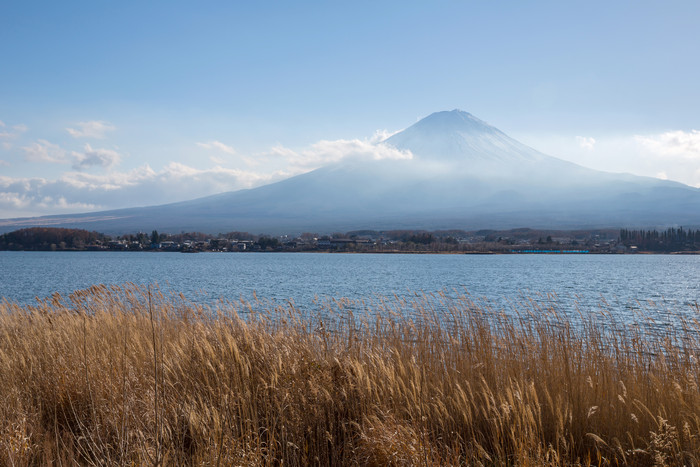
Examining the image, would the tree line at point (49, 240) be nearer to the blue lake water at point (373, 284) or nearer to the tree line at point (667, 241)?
the blue lake water at point (373, 284)

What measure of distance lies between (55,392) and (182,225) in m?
203

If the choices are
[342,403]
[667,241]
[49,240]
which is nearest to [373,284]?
[342,403]

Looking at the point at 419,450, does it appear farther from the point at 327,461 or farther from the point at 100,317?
the point at 100,317

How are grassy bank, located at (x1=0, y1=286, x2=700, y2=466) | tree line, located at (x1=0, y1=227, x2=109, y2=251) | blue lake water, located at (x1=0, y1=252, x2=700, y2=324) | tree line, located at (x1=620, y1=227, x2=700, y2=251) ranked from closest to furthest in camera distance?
grassy bank, located at (x1=0, y1=286, x2=700, y2=466), blue lake water, located at (x1=0, y1=252, x2=700, y2=324), tree line, located at (x1=620, y1=227, x2=700, y2=251), tree line, located at (x1=0, y1=227, x2=109, y2=251)

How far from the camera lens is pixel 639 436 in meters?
4.91

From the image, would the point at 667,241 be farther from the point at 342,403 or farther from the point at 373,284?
the point at 342,403

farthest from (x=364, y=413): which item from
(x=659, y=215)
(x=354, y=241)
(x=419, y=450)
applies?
(x=659, y=215)

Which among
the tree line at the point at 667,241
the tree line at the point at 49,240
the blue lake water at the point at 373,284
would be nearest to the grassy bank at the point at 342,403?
the blue lake water at the point at 373,284

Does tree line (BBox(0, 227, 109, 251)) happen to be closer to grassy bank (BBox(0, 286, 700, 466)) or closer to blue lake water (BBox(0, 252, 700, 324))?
blue lake water (BBox(0, 252, 700, 324))

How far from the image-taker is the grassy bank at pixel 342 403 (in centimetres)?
441

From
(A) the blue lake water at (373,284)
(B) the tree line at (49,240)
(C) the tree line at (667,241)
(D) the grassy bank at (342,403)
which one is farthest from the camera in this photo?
(B) the tree line at (49,240)

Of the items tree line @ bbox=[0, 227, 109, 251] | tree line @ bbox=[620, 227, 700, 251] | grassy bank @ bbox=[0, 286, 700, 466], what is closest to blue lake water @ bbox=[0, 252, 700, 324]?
grassy bank @ bbox=[0, 286, 700, 466]

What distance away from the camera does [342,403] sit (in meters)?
5.47

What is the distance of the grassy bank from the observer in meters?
4.41
